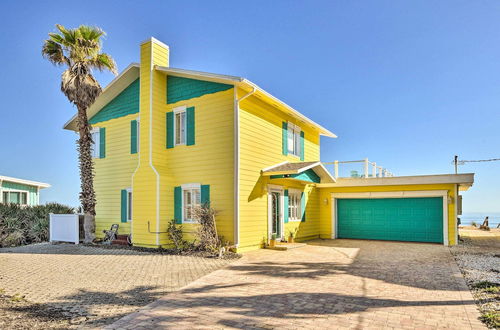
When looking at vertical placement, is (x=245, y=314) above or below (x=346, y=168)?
below

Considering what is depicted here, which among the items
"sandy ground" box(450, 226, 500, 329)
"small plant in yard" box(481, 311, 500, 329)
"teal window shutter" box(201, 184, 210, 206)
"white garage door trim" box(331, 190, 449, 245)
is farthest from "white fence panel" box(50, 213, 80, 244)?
"small plant in yard" box(481, 311, 500, 329)

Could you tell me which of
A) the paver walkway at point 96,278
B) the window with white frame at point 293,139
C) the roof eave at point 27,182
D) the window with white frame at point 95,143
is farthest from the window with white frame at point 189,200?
the roof eave at point 27,182

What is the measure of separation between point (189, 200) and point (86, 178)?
4936mm

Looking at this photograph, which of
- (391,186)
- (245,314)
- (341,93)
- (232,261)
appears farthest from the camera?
(341,93)

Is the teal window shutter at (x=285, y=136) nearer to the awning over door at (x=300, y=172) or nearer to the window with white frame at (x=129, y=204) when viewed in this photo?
the awning over door at (x=300, y=172)

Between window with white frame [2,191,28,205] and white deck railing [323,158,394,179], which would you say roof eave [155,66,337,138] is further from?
window with white frame [2,191,28,205]

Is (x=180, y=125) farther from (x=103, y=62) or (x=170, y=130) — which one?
(x=103, y=62)

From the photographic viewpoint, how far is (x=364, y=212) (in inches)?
661

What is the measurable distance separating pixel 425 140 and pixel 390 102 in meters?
4.13

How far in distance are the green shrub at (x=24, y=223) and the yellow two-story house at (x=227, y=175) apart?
2523mm

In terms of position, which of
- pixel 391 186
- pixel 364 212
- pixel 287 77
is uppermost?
pixel 287 77

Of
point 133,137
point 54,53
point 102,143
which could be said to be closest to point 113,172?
point 102,143

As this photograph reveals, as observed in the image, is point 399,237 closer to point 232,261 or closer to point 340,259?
point 340,259

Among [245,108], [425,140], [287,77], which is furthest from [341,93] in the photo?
[245,108]
